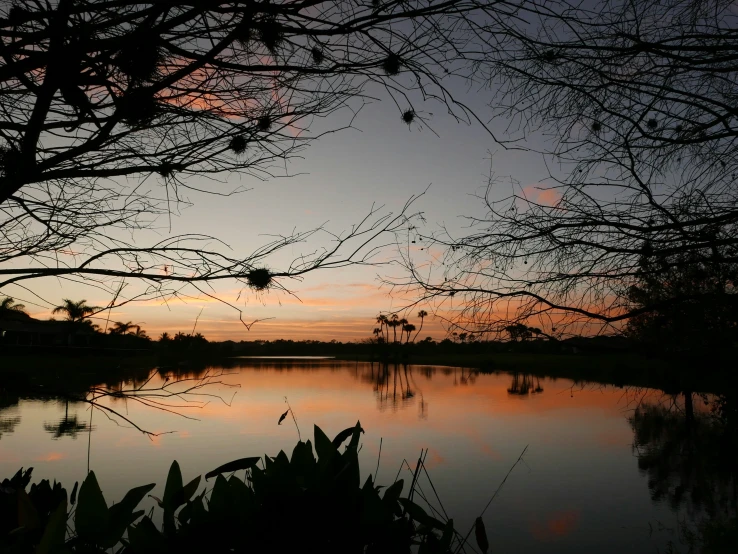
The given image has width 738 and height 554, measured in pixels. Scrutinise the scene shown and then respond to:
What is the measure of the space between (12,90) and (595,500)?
11717 millimetres

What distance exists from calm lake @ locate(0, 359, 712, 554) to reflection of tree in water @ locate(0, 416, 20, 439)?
0.09 meters

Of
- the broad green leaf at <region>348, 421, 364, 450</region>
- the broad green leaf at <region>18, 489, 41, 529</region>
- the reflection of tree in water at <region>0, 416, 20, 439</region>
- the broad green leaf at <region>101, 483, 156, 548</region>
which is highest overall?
the broad green leaf at <region>348, 421, 364, 450</region>

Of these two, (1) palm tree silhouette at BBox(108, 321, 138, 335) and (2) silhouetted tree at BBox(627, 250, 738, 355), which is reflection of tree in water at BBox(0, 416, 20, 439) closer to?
(1) palm tree silhouette at BBox(108, 321, 138, 335)

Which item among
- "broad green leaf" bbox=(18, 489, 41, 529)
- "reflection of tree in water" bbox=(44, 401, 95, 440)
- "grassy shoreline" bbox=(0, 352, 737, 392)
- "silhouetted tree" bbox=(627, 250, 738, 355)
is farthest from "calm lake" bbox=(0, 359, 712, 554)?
"broad green leaf" bbox=(18, 489, 41, 529)

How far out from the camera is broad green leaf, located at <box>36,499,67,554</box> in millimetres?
1225

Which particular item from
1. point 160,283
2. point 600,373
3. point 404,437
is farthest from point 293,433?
point 600,373

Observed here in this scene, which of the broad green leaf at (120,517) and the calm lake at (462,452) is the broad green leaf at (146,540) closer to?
the broad green leaf at (120,517)

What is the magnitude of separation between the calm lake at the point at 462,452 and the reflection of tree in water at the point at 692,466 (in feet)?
1.15

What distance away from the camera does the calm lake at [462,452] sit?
922 cm

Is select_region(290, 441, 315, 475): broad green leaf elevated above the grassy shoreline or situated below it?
below

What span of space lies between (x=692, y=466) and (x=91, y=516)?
47.5 feet

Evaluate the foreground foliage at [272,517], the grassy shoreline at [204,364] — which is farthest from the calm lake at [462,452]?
the foreground foliage at [272,517]

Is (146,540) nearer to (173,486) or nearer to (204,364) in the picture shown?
(173,486)

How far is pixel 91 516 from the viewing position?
1564mm
